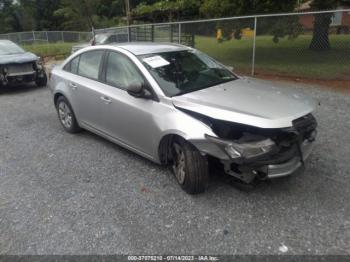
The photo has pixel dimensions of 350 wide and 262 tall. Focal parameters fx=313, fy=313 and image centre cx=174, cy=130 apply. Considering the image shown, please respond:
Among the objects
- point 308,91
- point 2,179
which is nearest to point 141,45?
point 2,179

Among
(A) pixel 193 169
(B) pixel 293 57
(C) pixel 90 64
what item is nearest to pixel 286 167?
(A) pixel 193 169

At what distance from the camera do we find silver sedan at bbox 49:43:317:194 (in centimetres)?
308

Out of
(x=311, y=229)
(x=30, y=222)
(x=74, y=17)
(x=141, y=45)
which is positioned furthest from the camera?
(x=74, y=17)

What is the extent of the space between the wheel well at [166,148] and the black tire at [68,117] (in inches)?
90.4

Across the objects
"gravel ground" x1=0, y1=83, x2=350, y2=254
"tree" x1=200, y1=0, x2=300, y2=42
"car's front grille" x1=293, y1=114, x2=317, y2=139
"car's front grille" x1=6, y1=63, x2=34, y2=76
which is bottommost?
"gravel ground" x1=0, y1=83, x2=350, y2=254

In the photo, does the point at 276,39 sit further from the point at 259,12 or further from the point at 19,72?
the point at 19,72

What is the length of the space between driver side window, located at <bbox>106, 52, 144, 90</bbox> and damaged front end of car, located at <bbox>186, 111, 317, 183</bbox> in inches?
47.3

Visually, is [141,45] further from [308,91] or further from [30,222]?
[308,91]

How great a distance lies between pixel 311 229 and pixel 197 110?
1.57 meters

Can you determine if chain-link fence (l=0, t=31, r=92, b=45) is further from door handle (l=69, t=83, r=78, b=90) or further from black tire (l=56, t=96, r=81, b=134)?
door handle (l=69, t=83, r=78, b=90)

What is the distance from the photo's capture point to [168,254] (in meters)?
2.69

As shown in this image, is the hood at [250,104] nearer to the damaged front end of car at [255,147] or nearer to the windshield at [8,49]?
the damaged front end of car at [255,147]

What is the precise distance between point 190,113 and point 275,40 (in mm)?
8522

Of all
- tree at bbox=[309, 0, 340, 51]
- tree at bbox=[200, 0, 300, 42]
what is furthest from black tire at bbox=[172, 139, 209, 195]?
tree at bbox=[309, 0, 340, 51]
